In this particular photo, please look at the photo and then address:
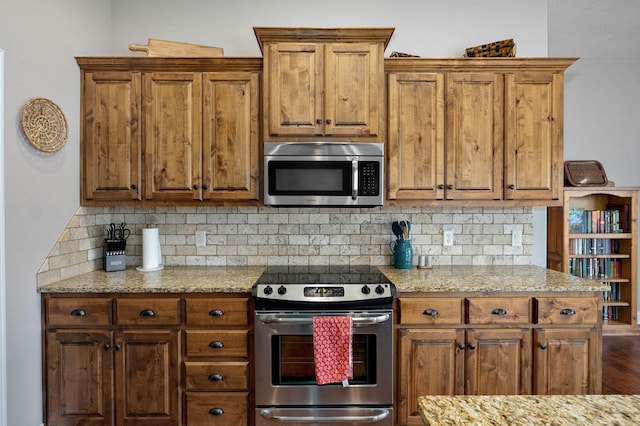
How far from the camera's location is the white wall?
2.13 meters

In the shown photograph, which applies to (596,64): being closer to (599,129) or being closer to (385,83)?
(599,129)

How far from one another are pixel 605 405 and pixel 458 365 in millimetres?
1477

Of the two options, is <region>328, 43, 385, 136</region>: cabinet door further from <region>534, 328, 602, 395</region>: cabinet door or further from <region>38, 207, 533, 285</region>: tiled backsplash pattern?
<region>534, 328, 602, 395</region>: cabinet door

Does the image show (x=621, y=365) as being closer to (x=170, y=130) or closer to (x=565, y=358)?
(x=565, y=358)

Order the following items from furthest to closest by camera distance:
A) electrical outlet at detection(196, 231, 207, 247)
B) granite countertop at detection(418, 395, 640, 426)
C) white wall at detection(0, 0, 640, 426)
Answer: electrical outlet at detection(196, 231, 207, 247), white wall at detection(0, 0, 640, 426), granite countertop at detection(418, 395, 640, 426)

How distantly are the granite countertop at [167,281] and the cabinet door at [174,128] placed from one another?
56cm

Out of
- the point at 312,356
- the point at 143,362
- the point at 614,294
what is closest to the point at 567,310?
the point at 312,356

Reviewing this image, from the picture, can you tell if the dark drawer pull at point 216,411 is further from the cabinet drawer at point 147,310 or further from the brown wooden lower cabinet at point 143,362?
the cabinet drawer at point 147,310

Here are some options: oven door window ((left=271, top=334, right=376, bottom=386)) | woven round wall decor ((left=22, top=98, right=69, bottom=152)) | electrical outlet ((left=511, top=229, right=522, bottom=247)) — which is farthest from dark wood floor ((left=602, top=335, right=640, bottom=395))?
woven round wall decor ((left=22, top=98, right=69, bottom=152))

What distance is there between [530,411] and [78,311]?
2357 millimetres

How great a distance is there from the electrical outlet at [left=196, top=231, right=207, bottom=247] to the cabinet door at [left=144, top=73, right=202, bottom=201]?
424mm

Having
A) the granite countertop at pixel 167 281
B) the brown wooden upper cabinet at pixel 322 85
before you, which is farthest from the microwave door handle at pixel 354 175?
the granite countertop at pixel 167 281

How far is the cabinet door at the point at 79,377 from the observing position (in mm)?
2293

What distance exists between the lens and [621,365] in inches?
145
